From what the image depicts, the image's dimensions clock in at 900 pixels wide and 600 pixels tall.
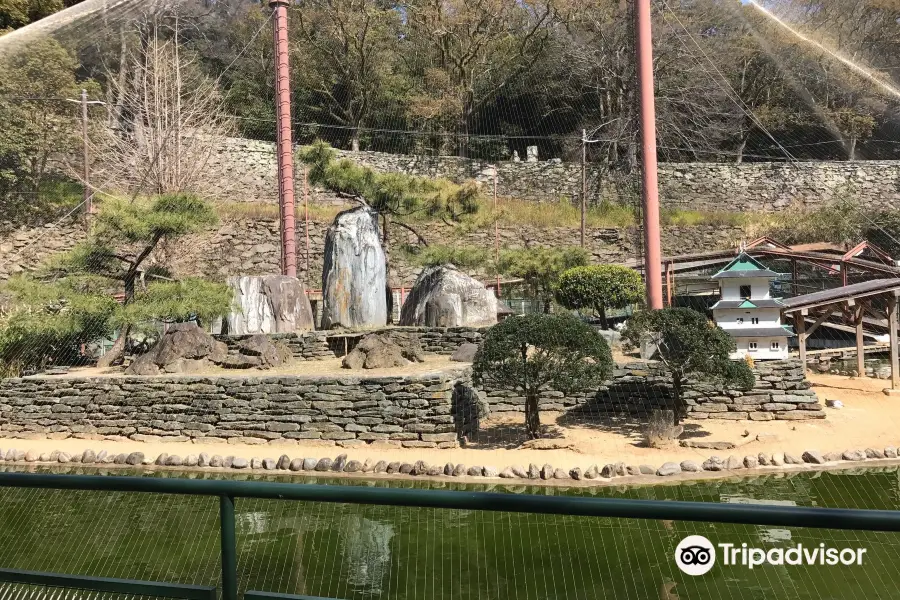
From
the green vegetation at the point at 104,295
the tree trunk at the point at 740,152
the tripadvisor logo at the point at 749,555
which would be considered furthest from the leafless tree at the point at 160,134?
the tripadvisor logo at the point at 749,555

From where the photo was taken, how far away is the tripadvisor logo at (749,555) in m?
3.52

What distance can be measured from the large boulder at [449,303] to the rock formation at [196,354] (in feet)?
8.75

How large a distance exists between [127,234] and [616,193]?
16375 mm

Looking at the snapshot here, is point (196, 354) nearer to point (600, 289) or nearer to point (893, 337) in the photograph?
point (600, 289)

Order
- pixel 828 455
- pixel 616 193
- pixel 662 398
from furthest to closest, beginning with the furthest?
pixel 616 193, pixel 662 398, pixel 828 455

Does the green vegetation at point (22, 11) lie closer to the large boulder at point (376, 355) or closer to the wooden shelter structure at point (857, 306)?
the large boulder at point (376, 355)

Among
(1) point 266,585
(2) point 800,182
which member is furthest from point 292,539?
(2) point 800,182

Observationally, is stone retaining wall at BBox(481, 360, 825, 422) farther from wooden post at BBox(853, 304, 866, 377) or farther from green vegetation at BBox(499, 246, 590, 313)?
green vegetation at BBox(499, 246, 590, 313)

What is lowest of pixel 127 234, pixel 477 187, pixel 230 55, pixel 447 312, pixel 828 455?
pixel 828 455

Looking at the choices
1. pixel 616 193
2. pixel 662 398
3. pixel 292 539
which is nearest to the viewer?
pixel 292 539

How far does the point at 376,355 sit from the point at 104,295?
14.9ft

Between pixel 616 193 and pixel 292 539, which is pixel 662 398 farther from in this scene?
pixel 616 193

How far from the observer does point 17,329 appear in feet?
36.9

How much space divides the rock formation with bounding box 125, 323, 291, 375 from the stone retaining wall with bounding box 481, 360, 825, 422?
314 cm
